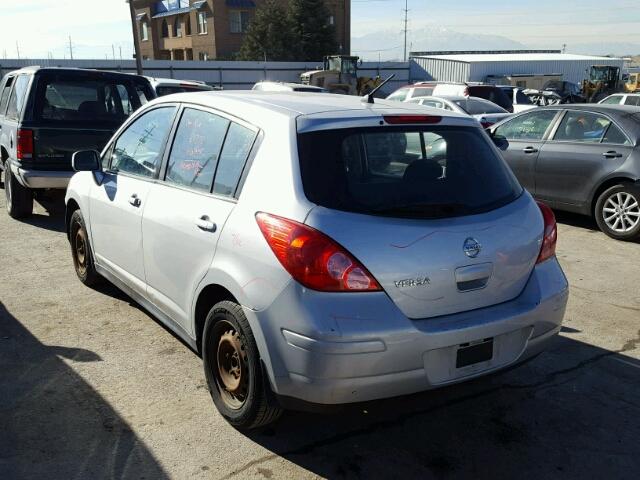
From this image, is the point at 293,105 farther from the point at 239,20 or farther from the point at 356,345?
the point at 239,20

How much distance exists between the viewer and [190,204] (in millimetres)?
3424

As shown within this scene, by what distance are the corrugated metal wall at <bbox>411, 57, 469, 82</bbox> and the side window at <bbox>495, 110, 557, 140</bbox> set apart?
141ft

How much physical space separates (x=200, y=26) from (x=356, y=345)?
60.0 m

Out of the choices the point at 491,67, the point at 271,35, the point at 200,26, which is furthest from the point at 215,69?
the point at 491,67

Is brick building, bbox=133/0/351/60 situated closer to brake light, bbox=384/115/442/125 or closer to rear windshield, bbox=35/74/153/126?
rear windshield, bbox=35/74/153/126

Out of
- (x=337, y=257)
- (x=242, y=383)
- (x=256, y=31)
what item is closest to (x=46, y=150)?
(x=242, y=383)

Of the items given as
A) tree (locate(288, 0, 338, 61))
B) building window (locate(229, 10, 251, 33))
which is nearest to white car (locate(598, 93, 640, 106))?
tree (locate(288, 0, 338, 61))

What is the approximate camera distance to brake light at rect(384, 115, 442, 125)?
3.11 m

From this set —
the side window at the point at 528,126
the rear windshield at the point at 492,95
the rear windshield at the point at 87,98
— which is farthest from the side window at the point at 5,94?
the rear windshield at the point at 492,95

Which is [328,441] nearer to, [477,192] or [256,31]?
[477,192]

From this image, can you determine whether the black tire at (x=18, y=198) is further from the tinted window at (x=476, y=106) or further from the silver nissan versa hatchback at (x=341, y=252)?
the tinted window at (x=476, y=106)

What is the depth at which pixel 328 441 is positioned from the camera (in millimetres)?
3145

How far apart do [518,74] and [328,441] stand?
2168 inches

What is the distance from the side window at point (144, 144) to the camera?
3963 mm
